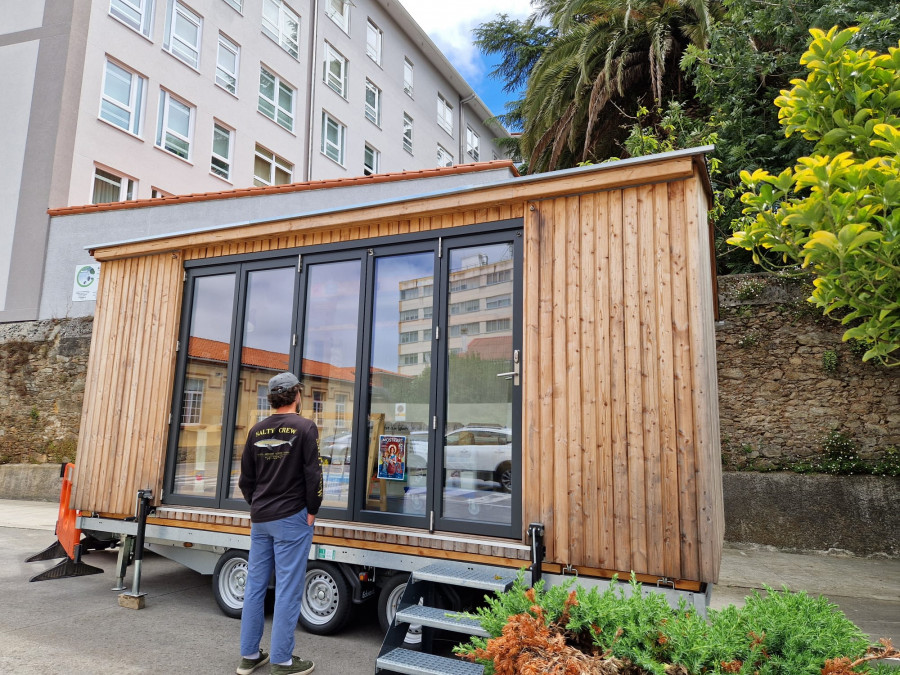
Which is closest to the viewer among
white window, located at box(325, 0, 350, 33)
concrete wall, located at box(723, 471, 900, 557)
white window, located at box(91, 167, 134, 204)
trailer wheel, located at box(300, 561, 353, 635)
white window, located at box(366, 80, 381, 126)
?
trailer wheel, located at box(300, 561, 353, 635)

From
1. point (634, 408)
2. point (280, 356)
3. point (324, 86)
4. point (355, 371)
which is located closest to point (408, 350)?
point (355, 371)

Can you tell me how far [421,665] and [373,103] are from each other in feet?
77.6

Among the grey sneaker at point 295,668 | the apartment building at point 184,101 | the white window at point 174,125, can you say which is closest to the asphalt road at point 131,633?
the grey sneaker at point 295,668

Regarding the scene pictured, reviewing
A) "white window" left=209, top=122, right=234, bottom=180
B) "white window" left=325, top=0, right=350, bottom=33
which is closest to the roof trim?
"white window" left=209, top=122, right=234, bottom=180

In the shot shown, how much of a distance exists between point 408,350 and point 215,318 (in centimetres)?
215

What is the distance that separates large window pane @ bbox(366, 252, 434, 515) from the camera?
4984 mm

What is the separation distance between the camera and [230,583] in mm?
5469

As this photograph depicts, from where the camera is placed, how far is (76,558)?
245 inches

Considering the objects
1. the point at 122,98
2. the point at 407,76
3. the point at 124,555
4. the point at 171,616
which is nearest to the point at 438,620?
the point at 171,616

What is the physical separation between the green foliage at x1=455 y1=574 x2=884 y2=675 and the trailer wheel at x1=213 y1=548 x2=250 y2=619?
3070 mm

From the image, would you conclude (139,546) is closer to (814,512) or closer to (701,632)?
(701,632)

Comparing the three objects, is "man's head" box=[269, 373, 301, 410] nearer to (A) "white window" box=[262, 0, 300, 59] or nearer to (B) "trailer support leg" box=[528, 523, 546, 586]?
(B) "trailer support leg" box=[528, 523, 546, 586]

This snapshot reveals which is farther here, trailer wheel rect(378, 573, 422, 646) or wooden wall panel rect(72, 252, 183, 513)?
wooden wall panel rect(72, 252, 183, 513)

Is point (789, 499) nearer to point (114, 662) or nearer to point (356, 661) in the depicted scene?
point (356, 661)
